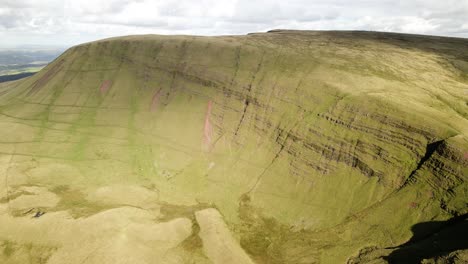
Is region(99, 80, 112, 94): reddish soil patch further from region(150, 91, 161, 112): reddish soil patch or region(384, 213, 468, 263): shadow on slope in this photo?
region(384, 213, 468, 263): shadow on slope

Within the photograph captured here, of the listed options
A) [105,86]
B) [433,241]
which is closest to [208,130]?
[105,86]

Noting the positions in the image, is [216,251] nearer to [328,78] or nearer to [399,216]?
[399,216]

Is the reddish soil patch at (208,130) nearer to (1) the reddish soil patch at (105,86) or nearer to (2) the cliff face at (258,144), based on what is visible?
(2) the cliff face at (258,144)

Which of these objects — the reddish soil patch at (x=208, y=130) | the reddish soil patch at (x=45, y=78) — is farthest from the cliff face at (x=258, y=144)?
the reddish soil patch at (x=45, y=78)

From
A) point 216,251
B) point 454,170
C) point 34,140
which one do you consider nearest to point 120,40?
point 34,140

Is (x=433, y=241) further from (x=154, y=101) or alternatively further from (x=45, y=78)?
(x=45, y=78)
